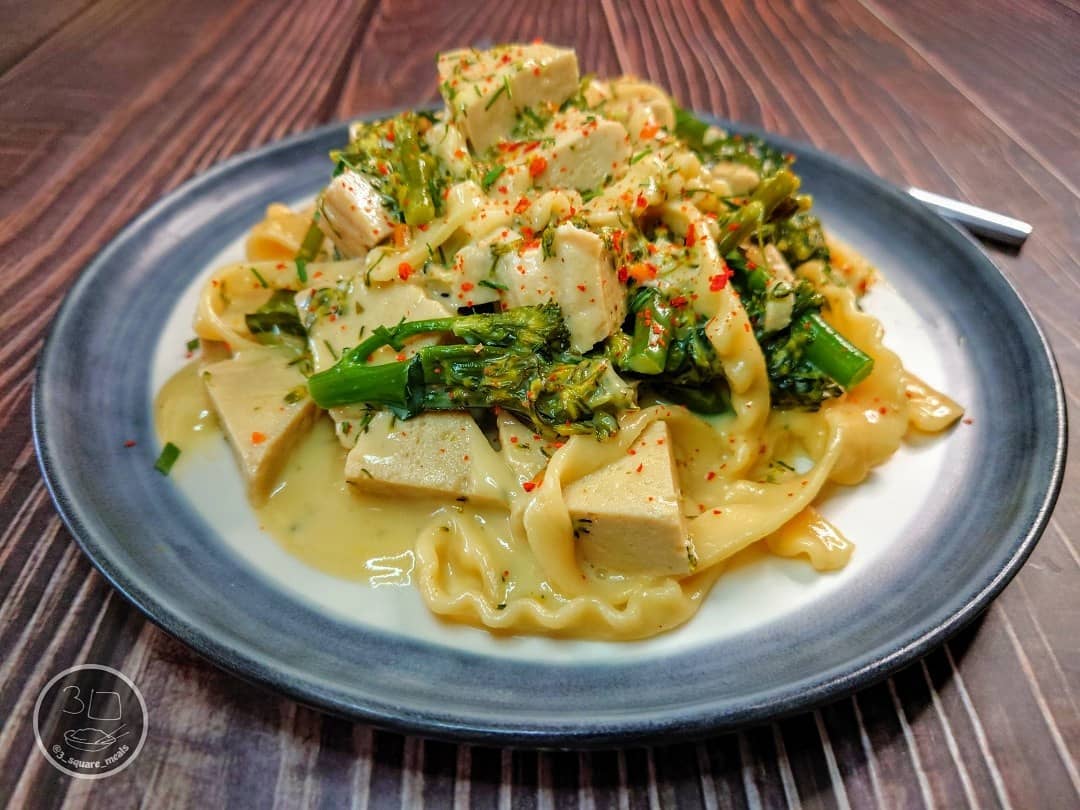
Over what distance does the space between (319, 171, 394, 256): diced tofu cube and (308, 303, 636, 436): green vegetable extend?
0.51 m

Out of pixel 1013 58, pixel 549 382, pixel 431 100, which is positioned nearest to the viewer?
pixel 549 382

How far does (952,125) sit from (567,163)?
360cm

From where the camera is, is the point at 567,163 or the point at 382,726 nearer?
the point at 382,726

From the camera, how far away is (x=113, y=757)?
2.26 m

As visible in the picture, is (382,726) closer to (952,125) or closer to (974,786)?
(974,786)

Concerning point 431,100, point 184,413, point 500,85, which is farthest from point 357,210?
point 431,100

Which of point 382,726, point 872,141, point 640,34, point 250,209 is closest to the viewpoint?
point 382,726

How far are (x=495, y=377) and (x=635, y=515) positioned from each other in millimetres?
708

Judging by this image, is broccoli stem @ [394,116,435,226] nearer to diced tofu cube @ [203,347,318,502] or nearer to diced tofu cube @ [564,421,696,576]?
diced tofu cube @ [203,347,318,502]

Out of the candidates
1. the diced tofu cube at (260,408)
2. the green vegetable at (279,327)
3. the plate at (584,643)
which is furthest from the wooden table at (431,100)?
the green vegetable at (279,327)

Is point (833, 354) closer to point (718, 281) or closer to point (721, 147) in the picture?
point (718, 281)

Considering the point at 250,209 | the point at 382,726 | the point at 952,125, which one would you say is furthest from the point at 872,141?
the point at 382,726

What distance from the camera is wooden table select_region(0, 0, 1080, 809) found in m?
2.21

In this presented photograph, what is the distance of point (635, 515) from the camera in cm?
242
